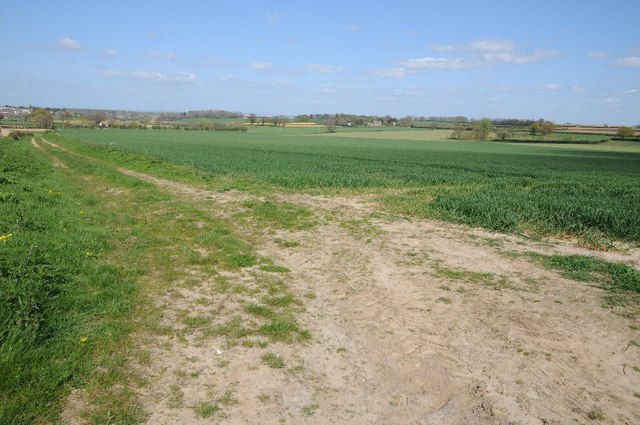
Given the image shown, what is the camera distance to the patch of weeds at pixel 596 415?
443 centimetres

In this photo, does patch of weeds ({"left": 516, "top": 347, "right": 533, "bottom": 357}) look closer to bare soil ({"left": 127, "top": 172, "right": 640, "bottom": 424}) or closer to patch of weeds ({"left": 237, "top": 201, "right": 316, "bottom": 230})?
bare soil ({"left": 127, "top": 172, "right": 640, "bottom": 424})

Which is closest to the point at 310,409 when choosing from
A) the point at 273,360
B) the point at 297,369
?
the point at 297,369

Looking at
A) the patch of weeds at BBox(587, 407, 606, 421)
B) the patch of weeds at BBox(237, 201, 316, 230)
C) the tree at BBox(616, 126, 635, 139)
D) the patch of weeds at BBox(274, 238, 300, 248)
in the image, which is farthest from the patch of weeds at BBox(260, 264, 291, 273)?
the tree at BBox(616, 126, 635, 139)

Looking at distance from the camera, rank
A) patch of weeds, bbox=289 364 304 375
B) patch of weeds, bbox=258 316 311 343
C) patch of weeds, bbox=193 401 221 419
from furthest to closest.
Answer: patch of weeds, bbox=258 316 311 343 → patch of weeds, bbox=289 364 304 375 → patch of weeds, bbox=193 401 221 419

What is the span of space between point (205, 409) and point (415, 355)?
287cm

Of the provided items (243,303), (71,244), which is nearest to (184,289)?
(243,303)

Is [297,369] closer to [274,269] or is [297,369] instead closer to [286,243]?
[274,269]

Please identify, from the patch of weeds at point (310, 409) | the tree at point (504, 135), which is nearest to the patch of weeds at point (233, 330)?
the patch of weeds at point (310, 409)

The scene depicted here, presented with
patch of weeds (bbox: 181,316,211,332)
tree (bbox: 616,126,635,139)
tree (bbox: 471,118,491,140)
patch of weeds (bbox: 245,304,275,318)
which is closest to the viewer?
patch of weeds (bbox: 181,316,211,332)

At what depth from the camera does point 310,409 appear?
14.7 ft

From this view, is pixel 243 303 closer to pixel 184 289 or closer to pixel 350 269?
pixel 184 289

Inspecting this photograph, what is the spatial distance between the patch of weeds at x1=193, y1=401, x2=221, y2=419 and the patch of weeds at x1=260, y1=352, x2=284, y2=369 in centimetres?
97

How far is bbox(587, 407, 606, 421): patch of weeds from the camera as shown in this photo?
443 centimetres

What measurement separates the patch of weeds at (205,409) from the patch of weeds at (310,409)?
0.93 meters
